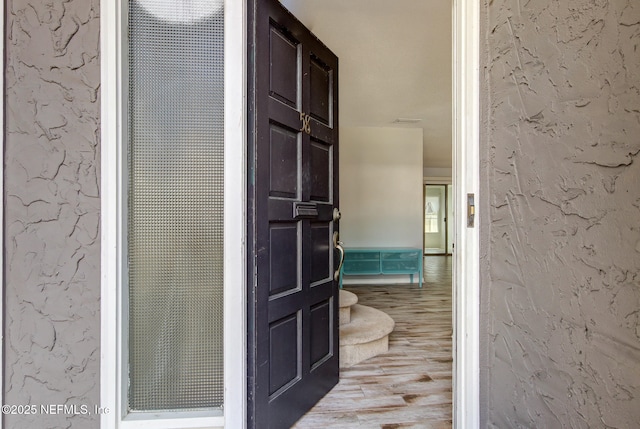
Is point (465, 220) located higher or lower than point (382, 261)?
higher

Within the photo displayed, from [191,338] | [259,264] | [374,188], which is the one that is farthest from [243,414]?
[374,188]

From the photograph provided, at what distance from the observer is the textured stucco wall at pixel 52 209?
133 cm

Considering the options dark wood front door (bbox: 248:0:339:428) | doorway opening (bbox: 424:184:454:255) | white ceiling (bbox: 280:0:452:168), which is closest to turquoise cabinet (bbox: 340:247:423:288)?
white ceiling (bbox: 280:0:452:168)

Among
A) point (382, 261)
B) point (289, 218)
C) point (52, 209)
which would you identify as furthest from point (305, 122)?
point (382, 261)

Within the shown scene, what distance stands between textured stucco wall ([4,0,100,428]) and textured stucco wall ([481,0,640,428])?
1.51 meters

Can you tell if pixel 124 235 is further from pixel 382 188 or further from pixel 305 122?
pixel 382 188

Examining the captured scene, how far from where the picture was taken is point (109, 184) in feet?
4.42

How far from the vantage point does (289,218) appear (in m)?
1.68

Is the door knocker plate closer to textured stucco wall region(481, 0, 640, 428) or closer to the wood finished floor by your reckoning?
textured stucco wall region(481, 0, 640, 428)

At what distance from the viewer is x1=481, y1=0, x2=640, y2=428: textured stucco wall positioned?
725mm

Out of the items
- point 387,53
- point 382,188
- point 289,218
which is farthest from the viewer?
point 382,188

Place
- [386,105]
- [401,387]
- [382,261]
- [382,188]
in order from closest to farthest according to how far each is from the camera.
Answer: [401,387], [386,105], [382,261], [382,188]

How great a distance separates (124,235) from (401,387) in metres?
1.84

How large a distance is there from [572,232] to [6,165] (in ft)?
6.36
